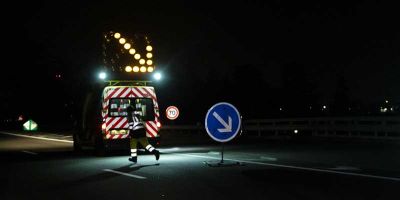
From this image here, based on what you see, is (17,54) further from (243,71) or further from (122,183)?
(122,183)

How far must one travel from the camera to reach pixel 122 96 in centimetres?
1956

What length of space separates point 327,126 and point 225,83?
4014 inches

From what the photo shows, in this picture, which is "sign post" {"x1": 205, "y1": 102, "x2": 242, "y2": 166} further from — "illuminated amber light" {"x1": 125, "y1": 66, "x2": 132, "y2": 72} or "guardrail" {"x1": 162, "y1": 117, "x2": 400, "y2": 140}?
"guardrail" {"x1": 162, "y1": 117, "x2": 400, "y2": 140}

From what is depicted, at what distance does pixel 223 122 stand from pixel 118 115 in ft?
18.6

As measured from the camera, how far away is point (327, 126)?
30.3 meters

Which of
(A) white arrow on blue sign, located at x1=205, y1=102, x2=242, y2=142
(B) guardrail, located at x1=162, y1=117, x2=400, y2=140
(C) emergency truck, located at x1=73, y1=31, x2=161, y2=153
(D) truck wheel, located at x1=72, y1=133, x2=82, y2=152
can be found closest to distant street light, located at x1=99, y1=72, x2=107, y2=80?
(C) emergency truck, located at x1=73, y1=31, x2=161, y2=153

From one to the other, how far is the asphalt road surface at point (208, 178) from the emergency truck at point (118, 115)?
1466mm

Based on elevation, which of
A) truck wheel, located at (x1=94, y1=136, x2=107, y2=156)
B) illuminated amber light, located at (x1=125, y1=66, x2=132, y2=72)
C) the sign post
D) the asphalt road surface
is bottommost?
the asphalt road surface

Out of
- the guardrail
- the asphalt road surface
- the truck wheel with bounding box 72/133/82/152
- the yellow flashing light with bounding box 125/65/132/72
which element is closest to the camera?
the asphalt road surface

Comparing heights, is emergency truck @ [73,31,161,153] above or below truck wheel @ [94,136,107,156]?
above

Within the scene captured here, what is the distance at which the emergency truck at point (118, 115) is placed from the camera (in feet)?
63.0

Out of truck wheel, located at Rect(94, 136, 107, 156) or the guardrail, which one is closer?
truck wheel, located at Rect(94, 136, 107, 156)

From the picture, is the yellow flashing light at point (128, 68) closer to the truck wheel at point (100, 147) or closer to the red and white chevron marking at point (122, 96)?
the red and white chevron marking at point (122, 96)

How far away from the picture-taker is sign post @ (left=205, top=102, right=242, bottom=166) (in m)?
14.6
